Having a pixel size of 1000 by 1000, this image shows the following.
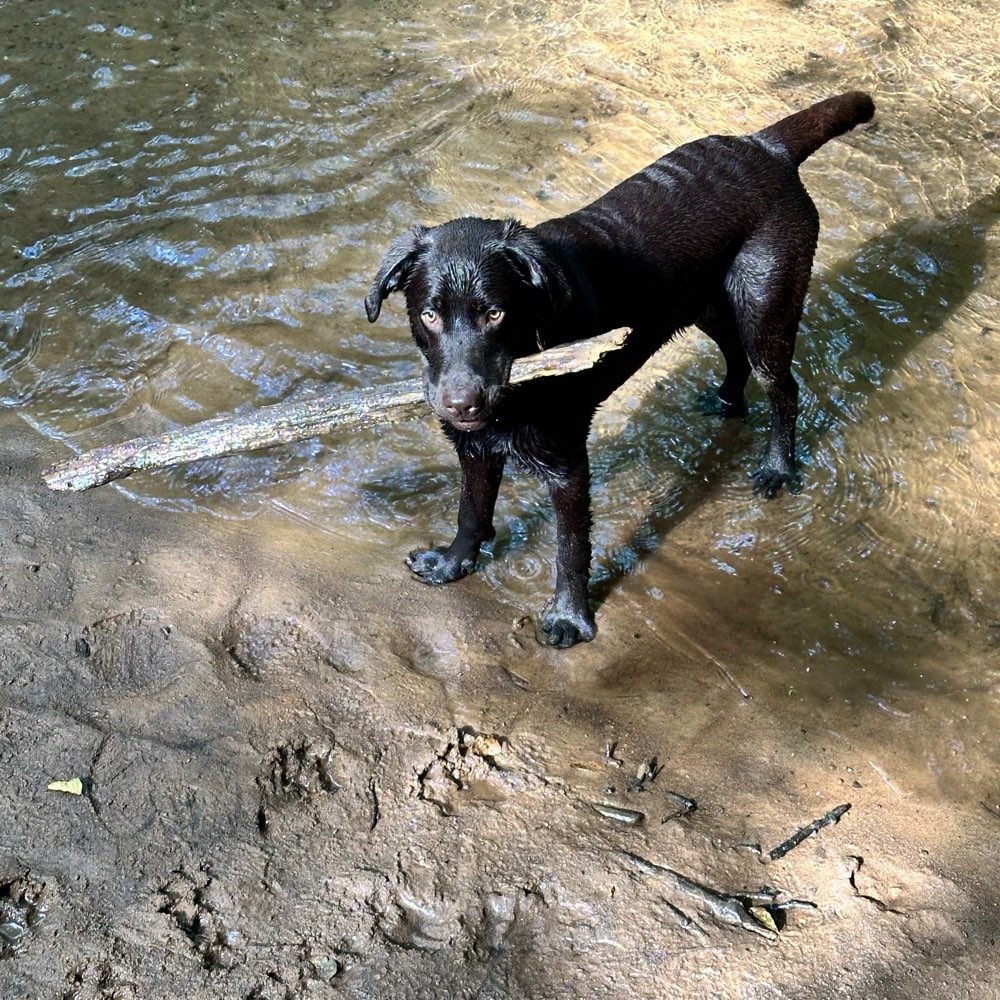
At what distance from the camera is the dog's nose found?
3.38m

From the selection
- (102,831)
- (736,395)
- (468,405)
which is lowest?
(736,395)

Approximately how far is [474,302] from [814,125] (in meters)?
2.37

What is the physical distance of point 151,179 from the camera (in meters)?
6.64

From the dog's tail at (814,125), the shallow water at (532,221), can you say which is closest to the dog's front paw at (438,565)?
the shallow water at (532,221)

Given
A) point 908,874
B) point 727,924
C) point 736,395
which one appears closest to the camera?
point 727,924

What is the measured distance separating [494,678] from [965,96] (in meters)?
6.05

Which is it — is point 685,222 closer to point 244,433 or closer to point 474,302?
point 474,302

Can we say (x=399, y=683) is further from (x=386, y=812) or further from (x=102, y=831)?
(x=102, y=831)

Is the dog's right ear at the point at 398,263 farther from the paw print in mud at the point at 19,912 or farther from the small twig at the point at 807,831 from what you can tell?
the small twig at the point at 807,831

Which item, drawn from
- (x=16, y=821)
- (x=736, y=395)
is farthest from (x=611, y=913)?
(x=736, y=395)

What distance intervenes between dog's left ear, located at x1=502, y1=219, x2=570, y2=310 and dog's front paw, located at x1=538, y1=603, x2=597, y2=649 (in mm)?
1248

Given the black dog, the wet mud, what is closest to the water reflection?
the black dog

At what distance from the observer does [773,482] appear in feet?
16.5

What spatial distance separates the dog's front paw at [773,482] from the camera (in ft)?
16.5
